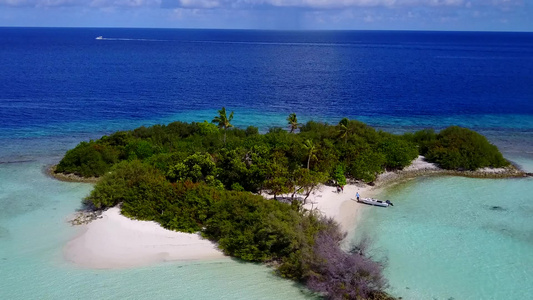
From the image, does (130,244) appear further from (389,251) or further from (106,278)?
(389,251)

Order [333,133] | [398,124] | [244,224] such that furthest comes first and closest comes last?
[398,124] → [333,133] → [244,224]

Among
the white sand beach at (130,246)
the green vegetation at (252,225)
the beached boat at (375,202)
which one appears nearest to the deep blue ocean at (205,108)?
the white sand beach at (130,246)

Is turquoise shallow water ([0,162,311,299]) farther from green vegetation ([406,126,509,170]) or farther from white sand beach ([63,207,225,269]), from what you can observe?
green vegetation ([406,126,509,170])

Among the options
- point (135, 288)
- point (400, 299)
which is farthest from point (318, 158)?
point (135, 288)

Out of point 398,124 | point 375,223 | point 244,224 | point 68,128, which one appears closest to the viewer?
point 244,224

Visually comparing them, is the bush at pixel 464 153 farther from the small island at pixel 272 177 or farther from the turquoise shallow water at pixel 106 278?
the turquoise shallow water at pixel 106 278

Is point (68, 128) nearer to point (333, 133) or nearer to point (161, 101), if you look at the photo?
point (161, 101)
